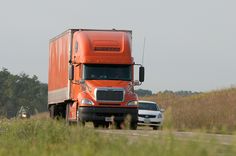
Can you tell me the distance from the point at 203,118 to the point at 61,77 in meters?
9.63

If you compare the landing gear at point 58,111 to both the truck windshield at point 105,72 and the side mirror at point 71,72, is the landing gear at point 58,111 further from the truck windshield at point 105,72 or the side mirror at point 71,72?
the truck windshield at point 105,72

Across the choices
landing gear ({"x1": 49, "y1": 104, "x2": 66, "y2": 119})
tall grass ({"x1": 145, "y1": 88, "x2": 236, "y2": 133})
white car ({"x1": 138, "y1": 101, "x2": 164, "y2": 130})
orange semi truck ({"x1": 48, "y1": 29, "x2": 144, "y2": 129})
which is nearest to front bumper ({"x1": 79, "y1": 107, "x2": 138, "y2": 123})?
orange semi truck ({"x1": 48, "y1": 29, "x2": 144, "y2": 129})

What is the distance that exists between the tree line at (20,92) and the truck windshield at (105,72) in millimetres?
96194

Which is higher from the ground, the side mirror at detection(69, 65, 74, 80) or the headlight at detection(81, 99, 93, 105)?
the side mirror at detection(69, 65, 74, 80)

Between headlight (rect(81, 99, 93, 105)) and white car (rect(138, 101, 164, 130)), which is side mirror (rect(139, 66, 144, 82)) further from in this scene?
white car (rect(138, 101, 164, 130))

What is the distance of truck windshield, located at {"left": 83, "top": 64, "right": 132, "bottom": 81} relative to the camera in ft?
103

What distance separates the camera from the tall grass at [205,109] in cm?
4003

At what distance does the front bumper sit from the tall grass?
223 cm

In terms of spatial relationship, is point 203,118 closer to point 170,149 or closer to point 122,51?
point 122,51

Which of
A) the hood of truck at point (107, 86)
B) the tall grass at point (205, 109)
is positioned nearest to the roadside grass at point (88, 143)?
the hood of truck at point (107, 86)

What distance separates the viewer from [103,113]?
31547 millimetres

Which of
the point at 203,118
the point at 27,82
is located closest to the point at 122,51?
the point at 203,118

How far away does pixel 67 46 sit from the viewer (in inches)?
1324

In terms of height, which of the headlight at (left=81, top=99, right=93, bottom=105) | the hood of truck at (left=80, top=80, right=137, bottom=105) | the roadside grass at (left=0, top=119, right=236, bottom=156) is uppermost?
the hood of truck at (left=80, top=80, right=137, bottom=105)
